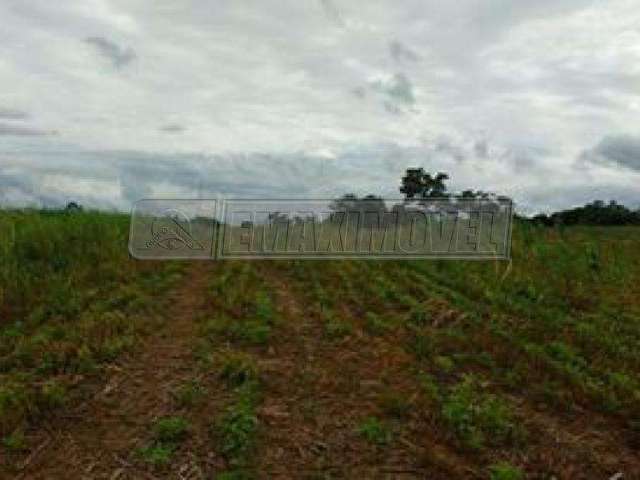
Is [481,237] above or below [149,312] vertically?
above

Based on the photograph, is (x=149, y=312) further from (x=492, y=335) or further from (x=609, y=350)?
(x=609, y=350)

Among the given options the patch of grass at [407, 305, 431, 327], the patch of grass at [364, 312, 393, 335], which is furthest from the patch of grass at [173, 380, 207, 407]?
the patch of grass at [407, 305, 431, 327]

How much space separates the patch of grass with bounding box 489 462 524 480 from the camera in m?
5.77

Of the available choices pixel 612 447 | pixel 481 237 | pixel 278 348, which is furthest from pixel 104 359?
pixel 481 237

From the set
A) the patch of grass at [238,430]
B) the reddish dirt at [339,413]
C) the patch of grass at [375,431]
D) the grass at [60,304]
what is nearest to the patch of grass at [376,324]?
the reddish dirt at [339,413]

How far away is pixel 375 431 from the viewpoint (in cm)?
664

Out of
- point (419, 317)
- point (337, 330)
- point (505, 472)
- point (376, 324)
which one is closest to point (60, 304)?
point (337, 330)

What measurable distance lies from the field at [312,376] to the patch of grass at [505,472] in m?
0.02

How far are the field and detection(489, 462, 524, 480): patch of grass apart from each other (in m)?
0.02

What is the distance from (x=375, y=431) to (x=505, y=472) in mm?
1204

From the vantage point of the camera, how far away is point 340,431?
6.77 metres

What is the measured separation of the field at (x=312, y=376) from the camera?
6266 millimetres

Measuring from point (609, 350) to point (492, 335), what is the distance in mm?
1361

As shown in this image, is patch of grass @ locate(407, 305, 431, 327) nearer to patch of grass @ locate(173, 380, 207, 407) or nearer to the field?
the field
